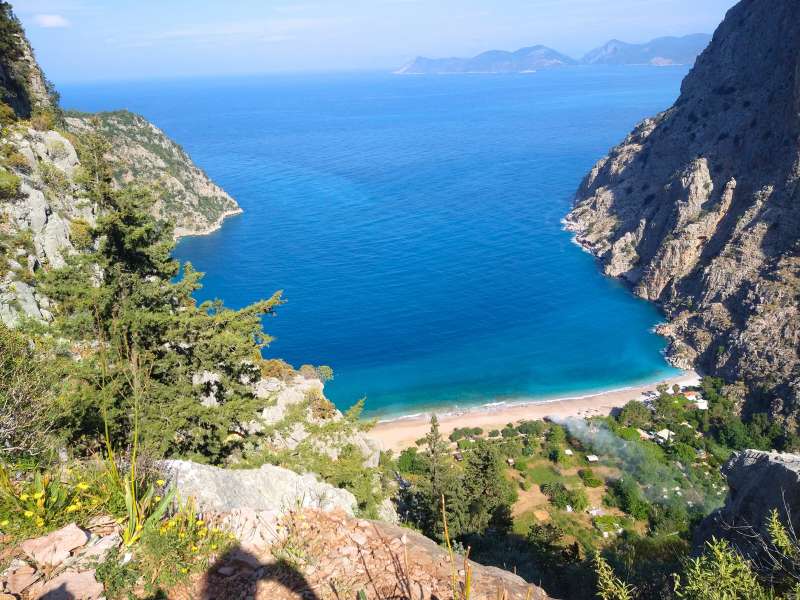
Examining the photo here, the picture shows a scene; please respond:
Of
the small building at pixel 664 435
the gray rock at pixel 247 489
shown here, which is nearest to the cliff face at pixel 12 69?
the gray rock at pixel 247 489

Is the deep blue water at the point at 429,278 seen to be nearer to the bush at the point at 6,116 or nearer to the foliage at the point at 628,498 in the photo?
the foliage at the point at 628,498

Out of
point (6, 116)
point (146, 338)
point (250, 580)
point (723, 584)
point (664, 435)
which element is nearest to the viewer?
point (723, 584)

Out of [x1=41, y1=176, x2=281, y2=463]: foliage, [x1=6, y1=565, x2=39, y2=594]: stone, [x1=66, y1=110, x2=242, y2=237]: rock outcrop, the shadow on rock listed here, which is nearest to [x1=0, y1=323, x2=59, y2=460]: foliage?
[x1=41, y1=176, x2=281, y2=463]: foliage

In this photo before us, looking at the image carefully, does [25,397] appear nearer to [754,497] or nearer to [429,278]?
[754,497]

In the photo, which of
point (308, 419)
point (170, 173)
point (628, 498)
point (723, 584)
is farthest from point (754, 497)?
point (170, 173)

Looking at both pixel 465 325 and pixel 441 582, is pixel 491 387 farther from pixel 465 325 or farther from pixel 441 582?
pixel 441 582
